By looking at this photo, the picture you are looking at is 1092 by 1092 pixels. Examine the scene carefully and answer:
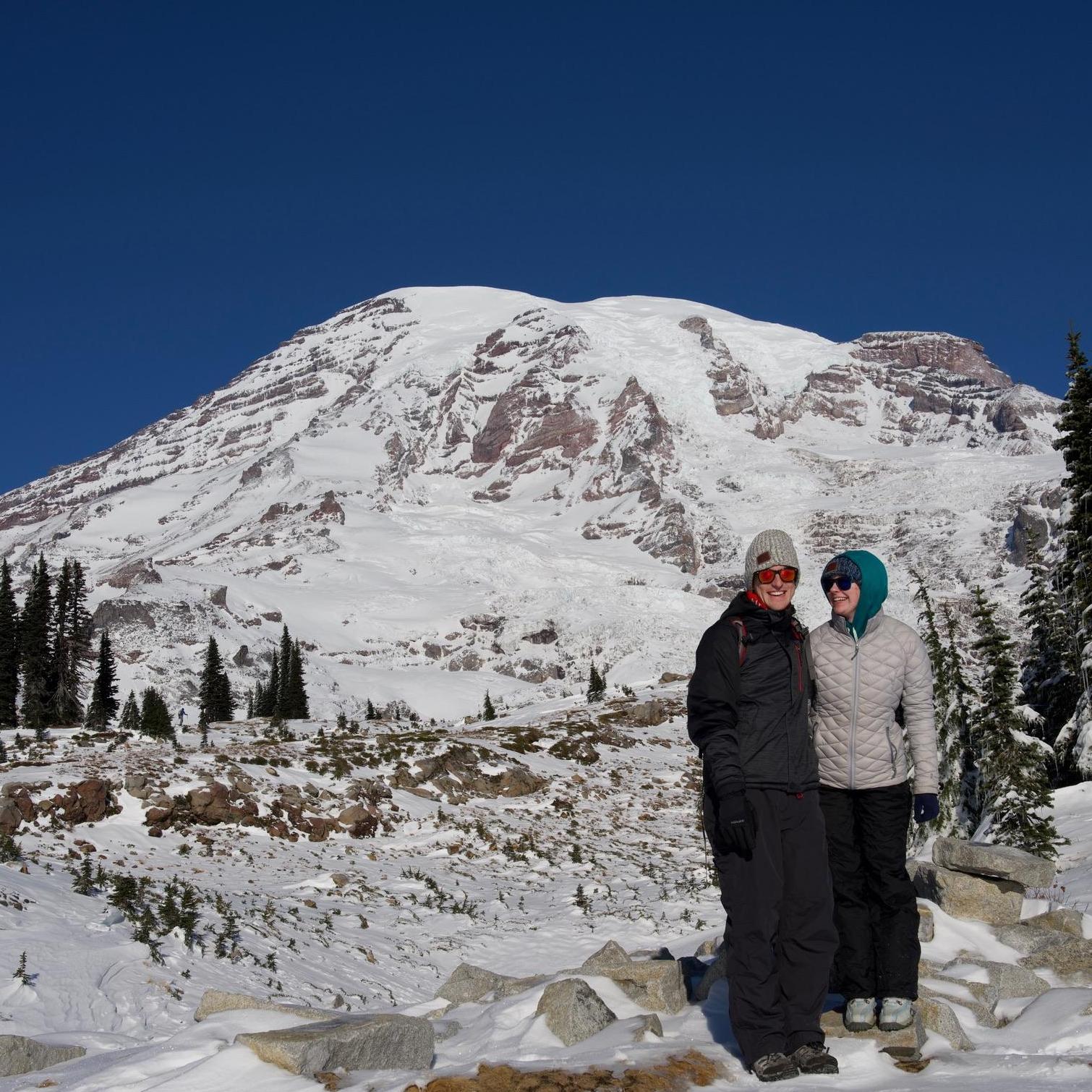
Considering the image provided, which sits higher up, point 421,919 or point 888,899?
point 888,899

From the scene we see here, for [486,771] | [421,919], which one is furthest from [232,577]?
[421,919]

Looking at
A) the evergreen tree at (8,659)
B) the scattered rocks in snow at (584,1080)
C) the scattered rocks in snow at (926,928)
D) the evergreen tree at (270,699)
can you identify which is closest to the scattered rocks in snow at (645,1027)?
the scattered rocks in snow at (584,1080)

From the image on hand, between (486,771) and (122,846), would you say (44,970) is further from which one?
(486,771)

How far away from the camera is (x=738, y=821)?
571 cm

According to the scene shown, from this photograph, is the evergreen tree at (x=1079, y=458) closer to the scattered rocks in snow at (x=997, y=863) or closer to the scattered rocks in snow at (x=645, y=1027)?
the scattered rocks in snow at (x=997, y=863)

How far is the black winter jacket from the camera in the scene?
19.4 feet

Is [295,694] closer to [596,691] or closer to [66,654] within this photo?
[66,654]

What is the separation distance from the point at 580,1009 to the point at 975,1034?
8.68ft

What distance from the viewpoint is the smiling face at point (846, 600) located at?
262 inches

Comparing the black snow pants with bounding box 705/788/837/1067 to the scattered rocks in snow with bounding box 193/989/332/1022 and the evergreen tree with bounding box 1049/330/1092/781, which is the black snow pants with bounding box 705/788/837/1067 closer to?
the scattered rocks in snow with bounding box 193/989/332/1022

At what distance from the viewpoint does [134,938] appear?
1083cm

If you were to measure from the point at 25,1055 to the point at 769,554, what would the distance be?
6037mm

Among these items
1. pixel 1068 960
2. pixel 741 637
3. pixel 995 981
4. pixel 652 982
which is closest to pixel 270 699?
pixel 652 982

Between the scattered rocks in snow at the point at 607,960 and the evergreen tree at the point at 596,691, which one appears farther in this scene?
the evergreen tree at the point at 596,691
